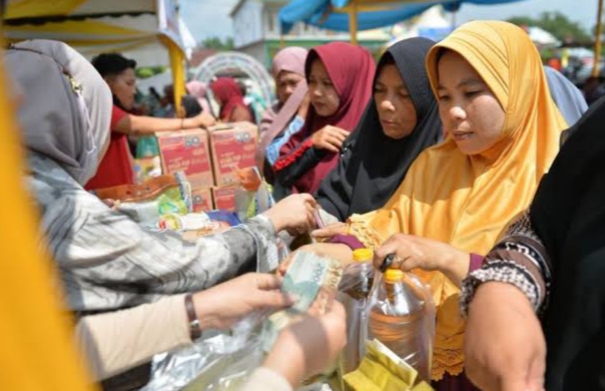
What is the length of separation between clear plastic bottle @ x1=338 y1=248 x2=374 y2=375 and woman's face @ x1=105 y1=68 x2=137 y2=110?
11.0 ft

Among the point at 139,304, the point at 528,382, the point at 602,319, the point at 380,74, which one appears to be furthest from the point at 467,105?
the point at 139,304

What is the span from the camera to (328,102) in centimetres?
270

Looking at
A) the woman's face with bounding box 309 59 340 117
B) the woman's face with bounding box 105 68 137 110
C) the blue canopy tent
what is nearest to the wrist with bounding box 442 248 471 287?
the woman's face with bounding box 309 59 340 117

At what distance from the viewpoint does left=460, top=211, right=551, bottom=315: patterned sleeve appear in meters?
0.99

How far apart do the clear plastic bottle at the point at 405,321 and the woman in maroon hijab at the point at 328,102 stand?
1.33 metres

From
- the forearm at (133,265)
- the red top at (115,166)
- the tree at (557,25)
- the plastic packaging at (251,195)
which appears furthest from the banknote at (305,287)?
the tree at (557,25)

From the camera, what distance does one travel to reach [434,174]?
167cm

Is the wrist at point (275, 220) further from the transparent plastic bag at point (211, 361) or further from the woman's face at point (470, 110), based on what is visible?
the woman's face at point (470, 110)

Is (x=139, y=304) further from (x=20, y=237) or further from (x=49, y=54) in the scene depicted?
(x=20, y=237)

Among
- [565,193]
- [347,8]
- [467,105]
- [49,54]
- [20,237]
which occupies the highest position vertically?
[347,8]

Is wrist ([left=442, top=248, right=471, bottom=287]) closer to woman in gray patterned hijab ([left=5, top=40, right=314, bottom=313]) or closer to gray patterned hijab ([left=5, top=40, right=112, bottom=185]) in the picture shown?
woman in gray patterned hijab ([left=5, top=40, right=314, bottom=313])

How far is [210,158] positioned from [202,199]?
0.35m

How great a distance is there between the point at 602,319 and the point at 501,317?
0.21 m

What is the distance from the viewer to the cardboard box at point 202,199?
2.91m
